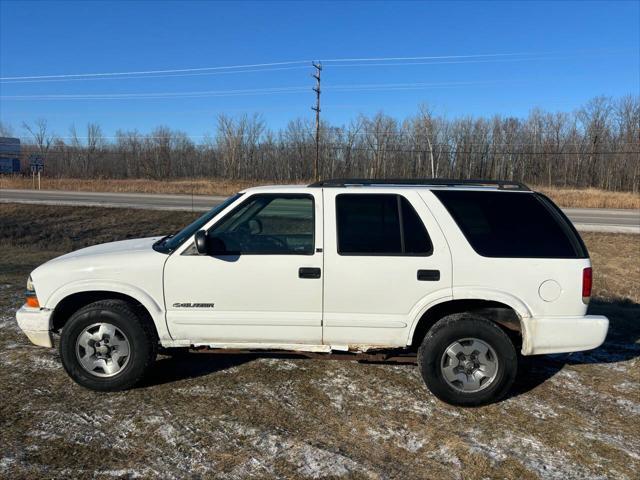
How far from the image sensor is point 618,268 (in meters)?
12.2

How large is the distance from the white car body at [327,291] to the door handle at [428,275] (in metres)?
0.03

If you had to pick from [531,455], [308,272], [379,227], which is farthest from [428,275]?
[531,455]

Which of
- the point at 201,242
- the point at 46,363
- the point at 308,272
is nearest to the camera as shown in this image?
the point at 201,242

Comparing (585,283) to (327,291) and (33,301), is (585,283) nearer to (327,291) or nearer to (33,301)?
(327,291)

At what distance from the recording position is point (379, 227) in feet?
13.1

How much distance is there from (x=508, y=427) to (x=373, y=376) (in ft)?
4.19

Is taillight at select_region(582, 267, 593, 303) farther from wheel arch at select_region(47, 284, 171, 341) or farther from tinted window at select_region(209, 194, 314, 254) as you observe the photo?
wheel arch at select_region(47, 284, 171, 341)

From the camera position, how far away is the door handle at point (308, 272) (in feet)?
12.7

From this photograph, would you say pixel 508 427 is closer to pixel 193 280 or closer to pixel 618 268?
pixel 193 280

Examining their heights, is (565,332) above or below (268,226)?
below

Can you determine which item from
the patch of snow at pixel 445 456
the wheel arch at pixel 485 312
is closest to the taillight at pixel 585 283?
the wheel arch at pixel 485 312

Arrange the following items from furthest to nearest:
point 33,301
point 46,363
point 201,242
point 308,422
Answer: point 46,363, point 33,301, point 201,242, point 308,422

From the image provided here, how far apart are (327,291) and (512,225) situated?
63.4 inches

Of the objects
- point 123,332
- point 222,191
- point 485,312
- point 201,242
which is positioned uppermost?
point 222,191
